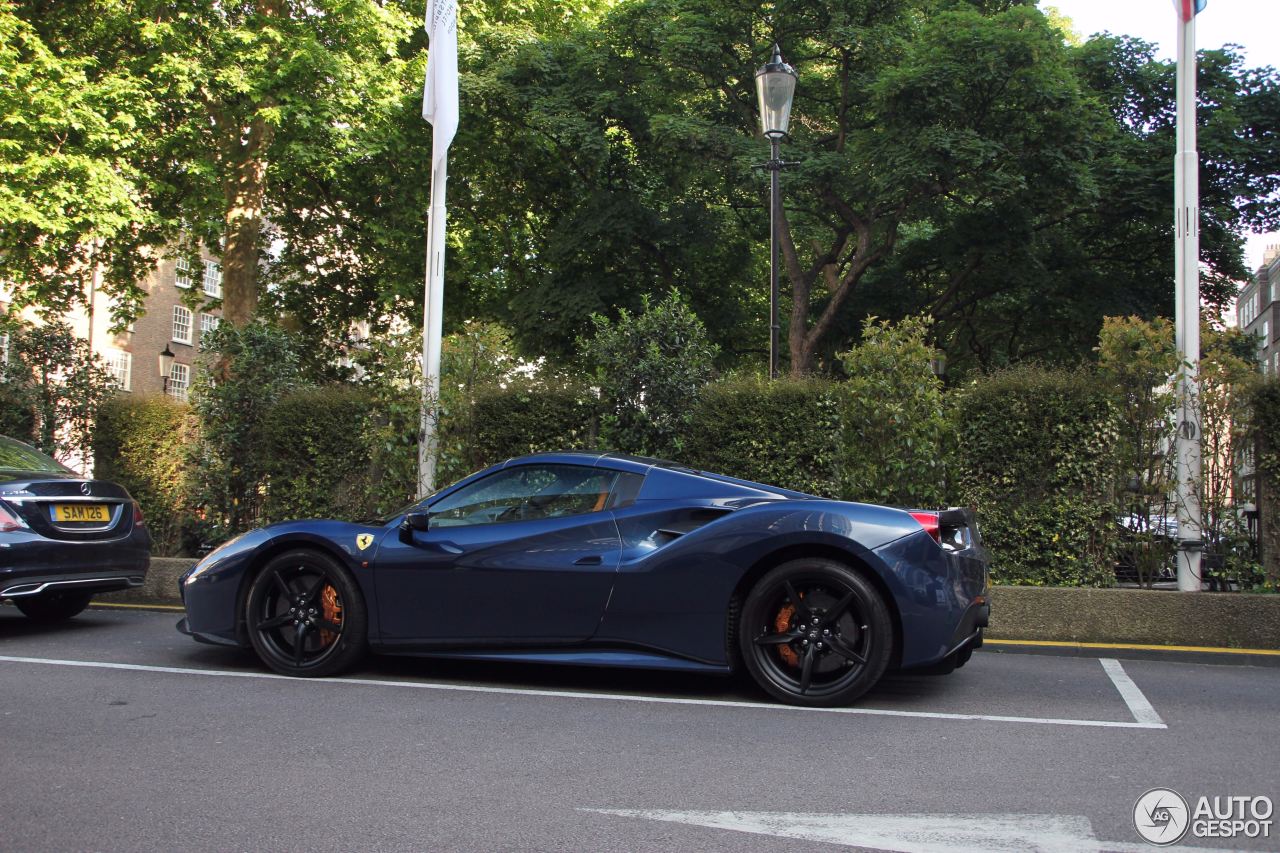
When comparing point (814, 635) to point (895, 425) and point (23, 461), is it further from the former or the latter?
point (23, 461)

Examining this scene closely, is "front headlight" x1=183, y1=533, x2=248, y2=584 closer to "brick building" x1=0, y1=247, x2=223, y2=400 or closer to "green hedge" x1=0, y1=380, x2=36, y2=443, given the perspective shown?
"green hedge" x1=0, y1=380, x2=36, y2=443

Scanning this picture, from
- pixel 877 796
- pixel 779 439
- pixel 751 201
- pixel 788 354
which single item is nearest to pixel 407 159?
pixel 751 201

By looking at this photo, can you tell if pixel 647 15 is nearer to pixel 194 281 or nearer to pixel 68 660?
pixel 194 281

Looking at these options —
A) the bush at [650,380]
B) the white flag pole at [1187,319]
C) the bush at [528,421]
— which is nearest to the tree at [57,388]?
the bush at [528,421]

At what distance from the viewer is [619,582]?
6.00 meters

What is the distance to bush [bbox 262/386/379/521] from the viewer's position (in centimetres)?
1130

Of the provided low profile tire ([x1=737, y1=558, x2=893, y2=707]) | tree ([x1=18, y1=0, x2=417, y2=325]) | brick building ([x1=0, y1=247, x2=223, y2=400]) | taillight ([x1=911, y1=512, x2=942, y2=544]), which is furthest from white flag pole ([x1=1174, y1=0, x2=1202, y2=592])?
brick building ([x1=0, y1=247, x2=223, y2=400])

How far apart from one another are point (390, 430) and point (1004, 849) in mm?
8328

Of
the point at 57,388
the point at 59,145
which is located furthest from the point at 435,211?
the point at 59,145

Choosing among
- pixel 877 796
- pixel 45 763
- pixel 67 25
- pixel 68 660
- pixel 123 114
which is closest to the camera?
pixel 877 796

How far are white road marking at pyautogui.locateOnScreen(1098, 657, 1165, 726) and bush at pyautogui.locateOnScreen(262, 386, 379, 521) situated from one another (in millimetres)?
6994

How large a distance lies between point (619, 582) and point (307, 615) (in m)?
2.03

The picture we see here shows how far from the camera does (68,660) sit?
279 inches

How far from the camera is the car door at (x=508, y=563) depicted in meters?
6.10
